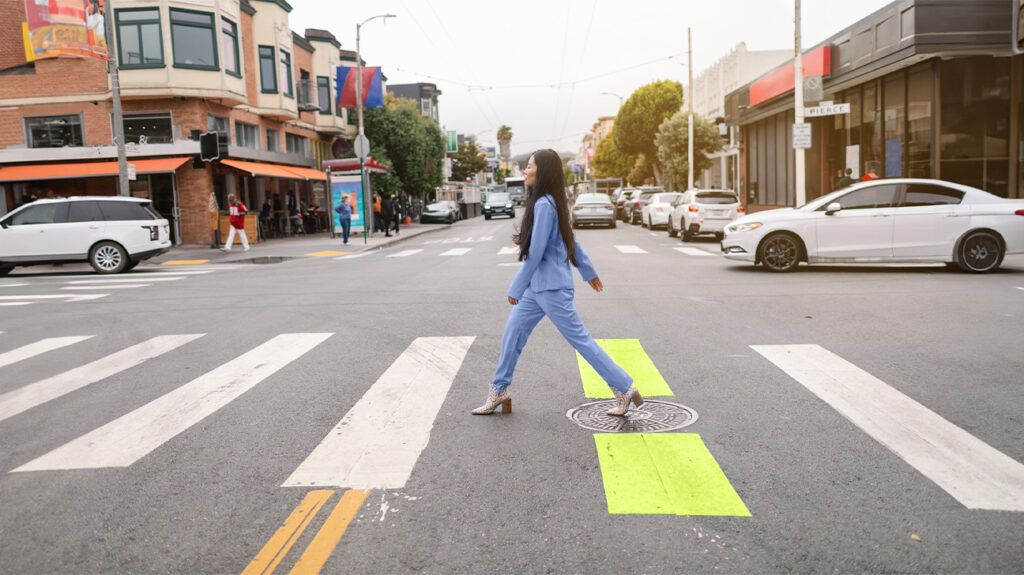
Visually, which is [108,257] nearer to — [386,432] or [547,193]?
[386,432]

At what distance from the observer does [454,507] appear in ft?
13.4

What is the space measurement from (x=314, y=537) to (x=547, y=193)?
2708 mm

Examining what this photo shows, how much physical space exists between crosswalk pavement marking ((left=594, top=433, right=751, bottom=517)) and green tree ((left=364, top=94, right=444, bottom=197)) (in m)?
39.8

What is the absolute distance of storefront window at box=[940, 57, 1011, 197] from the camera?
70.1ft

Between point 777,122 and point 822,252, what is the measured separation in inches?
799

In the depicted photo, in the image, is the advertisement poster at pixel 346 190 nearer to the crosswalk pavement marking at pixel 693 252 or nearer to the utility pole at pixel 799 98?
the crosswalk pavement marking at pixel 693 252

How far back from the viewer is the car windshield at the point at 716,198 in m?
23.4

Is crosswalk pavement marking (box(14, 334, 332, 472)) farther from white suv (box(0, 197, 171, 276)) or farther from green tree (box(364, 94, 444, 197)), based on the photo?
green tree (box(364, 94, 444, 197))

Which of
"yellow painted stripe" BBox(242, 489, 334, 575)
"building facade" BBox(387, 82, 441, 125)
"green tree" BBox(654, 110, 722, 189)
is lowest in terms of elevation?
"yellow painted stripe" BBox(242, 489, 334, 575)

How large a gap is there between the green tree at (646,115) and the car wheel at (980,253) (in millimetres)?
57613

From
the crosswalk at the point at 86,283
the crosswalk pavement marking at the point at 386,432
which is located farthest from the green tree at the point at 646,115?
the crosswalk pavement marking at the point at 386,432

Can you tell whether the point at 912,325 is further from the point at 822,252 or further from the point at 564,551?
the point at 564,551

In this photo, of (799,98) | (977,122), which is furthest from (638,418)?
(977,122)

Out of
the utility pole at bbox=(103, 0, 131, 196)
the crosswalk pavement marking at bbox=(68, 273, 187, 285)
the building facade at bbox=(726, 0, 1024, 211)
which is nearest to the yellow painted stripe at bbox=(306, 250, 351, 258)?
the utility pole at bbox=(103, 0, 131, 196)
